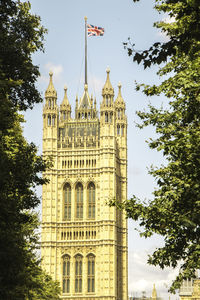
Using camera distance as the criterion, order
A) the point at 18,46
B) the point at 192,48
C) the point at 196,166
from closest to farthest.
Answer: the point at 192,48 → the point at 196,166 → the point at 18,46

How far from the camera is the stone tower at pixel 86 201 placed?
3962 inches

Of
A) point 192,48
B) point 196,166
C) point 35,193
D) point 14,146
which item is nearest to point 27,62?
point 14,146

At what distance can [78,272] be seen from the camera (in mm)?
100625

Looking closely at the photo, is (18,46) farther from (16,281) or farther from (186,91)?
(16,281)

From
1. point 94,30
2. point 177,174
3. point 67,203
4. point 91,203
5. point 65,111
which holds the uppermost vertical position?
point 94,30

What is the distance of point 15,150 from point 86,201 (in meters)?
78.3

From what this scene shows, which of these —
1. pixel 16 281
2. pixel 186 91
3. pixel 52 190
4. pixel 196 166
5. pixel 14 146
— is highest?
pixel 52 190

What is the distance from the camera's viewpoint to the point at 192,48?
18453 millimetres

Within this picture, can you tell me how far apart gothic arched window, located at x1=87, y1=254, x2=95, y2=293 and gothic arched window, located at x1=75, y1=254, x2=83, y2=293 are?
113 centimetres

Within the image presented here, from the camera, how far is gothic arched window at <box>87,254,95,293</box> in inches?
3927

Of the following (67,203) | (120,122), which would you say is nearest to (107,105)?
(120,122)

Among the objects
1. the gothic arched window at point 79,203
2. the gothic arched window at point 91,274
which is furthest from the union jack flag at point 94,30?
the gothic arched window at point 91,274

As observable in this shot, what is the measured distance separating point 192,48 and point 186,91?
24.3ft

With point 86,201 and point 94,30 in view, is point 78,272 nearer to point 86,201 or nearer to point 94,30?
point 86,201
